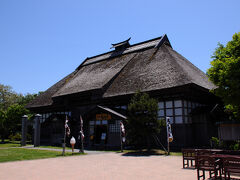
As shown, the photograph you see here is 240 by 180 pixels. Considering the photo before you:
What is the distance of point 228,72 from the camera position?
39.9ft

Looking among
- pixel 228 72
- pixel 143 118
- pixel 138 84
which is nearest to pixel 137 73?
pixel 138 84

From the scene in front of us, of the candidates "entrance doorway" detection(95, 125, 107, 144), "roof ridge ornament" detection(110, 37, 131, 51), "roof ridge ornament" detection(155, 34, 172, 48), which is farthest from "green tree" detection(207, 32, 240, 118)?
"roof ridge ornament" detection(110, 37, 131, 51)

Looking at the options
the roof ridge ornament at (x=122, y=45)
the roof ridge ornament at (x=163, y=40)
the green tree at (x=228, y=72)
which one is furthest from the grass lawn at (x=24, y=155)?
the roof ridge ornament at (x=122, y=45)

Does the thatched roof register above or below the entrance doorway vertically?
above

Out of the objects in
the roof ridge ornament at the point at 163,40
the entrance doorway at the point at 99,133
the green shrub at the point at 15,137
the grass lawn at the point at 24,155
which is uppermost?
the roof ridge ornament at the point at 163,40

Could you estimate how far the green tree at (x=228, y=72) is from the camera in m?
11.9

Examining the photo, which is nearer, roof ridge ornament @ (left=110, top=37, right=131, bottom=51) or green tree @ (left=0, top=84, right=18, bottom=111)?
roof ridge ornament @ (left=110, top=37, right=131, bottom=51)

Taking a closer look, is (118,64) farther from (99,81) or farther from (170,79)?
(170,79)

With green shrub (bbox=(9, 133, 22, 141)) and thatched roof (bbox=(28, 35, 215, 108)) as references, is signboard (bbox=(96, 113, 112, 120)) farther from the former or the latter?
green shrub (bbox=(9, 133, 22, 141))

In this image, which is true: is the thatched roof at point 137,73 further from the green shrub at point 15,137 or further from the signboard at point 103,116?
the green shrub at point 15,137

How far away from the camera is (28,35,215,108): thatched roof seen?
20062 millimetres

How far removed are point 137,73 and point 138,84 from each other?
8.41ft

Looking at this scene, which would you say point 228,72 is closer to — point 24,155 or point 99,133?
point 24,155

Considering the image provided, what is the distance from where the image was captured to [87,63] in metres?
37.0
